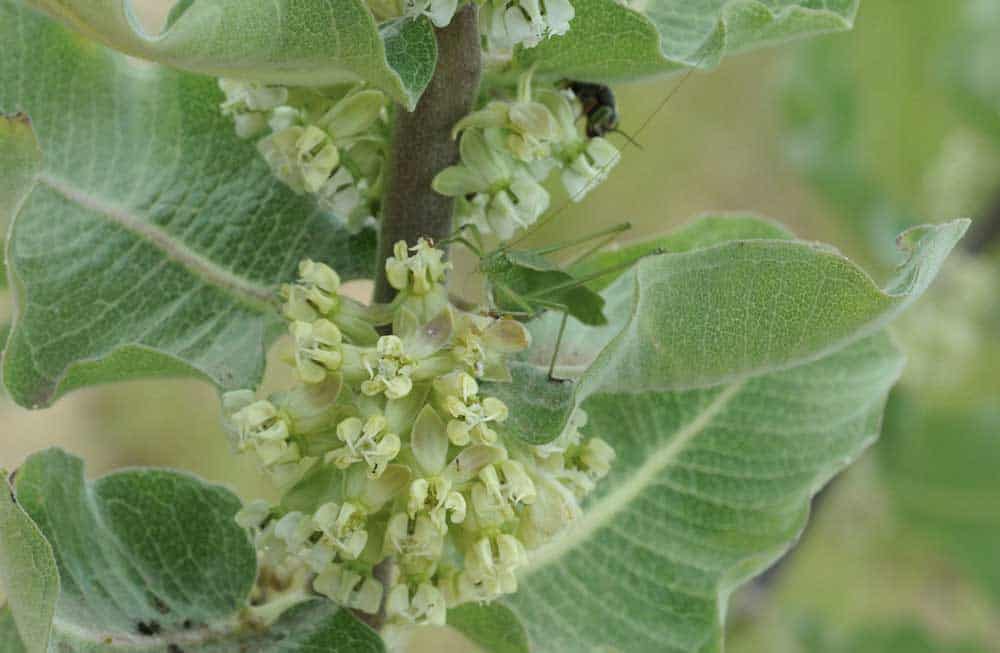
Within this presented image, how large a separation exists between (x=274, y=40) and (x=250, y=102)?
9.6 inches

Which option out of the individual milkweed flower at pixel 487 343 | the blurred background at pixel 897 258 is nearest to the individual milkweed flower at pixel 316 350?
the individual milkweed flower at pixel 487 343

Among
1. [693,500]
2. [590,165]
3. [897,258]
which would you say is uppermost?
[590,165]

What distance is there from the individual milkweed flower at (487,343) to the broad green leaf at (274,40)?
223 millimetres

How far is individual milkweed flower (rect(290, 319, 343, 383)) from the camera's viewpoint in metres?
1.06

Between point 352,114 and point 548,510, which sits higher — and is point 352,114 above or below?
above

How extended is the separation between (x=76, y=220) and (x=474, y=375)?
0.47 meters

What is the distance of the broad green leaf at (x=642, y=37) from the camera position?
1.05m

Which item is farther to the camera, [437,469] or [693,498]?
[693,498]

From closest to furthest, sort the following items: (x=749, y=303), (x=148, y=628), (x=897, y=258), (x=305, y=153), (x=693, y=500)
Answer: (x=749, y=303) < (x=305, y=153) < (x=148, y=628) < (x=693, y=500) < (x=897, y=258)

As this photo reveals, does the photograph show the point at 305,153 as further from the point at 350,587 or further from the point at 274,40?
the point at 350,587

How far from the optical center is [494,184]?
3.68ft

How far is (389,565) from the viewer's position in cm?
123

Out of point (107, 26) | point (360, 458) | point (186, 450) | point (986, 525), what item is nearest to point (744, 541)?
point (360, 458)

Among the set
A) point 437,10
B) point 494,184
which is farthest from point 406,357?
point 437,10
